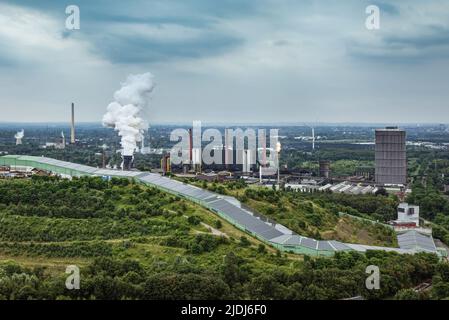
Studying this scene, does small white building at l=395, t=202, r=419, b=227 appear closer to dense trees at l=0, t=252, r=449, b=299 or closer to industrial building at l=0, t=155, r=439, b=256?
industrial building at l=0, t=155, r=439, b=256

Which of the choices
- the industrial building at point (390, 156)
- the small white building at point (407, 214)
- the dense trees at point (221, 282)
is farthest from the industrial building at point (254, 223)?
the industrial building at point (390, 156)

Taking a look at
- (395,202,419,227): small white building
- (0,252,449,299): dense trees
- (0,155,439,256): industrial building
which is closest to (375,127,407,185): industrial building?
(395,202,419,227): small white building

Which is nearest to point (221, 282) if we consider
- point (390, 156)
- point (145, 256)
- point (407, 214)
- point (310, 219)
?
point (145, 256)

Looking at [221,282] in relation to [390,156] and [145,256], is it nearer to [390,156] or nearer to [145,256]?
[145,256]

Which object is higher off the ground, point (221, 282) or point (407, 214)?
point (221, 282)

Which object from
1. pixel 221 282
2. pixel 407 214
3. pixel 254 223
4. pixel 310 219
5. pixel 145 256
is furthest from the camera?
pixel 407 214

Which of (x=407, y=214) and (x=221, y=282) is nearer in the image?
(x=221, y=282)

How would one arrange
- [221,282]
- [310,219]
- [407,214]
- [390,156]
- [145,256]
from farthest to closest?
[390,156] < [407,214] < [310,219] < [145,256] < [221,282]

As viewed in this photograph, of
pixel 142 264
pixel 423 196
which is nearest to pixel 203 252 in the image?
pixel 142 264

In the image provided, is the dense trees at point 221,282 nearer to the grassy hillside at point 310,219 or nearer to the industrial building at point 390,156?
the grassy hillside at point 310,219

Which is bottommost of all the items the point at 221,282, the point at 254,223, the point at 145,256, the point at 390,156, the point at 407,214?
the point at 407,214
